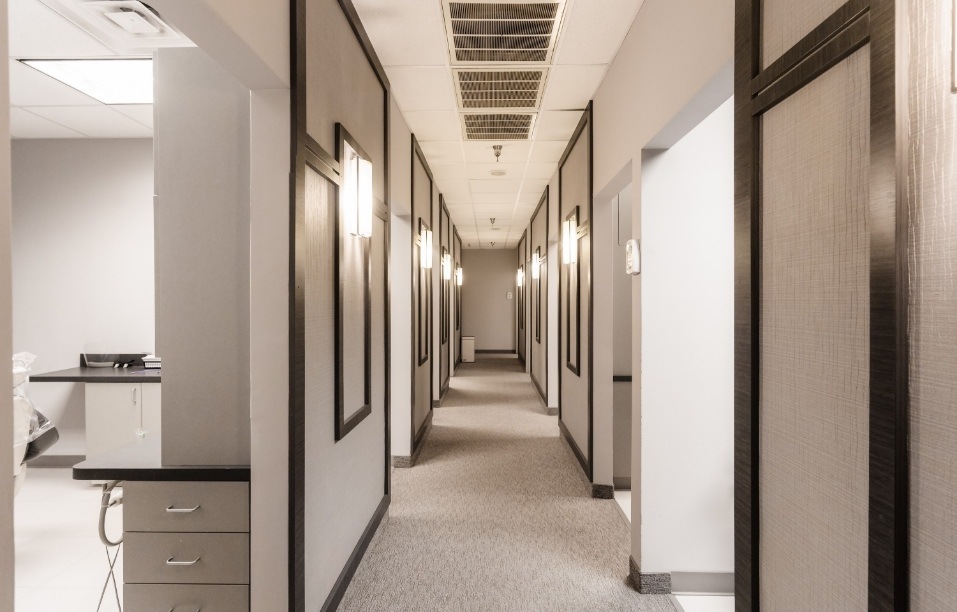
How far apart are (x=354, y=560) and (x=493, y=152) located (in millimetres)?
3843

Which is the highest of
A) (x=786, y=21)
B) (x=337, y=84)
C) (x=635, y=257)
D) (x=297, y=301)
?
(x=337, y=84)

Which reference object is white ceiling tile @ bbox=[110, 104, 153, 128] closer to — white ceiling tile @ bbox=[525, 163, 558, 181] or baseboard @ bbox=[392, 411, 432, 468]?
baseboard @ bbox=[392, 411, 432, 468]

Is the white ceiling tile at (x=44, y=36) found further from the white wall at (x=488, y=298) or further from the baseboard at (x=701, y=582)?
the white wall at (x=488, y=298)

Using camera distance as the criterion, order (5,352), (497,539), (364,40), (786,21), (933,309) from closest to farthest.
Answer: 1. (5,352)
2. (933,309)
3. (786,21)
4. (364,40)
5. (497,539)

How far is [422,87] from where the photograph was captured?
3.75 metres

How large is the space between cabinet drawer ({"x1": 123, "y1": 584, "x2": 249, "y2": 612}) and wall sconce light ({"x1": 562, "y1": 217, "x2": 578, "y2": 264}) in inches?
139

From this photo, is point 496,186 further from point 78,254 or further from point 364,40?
point 78,254

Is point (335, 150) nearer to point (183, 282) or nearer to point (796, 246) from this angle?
point (183, 282)

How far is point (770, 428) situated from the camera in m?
1.44

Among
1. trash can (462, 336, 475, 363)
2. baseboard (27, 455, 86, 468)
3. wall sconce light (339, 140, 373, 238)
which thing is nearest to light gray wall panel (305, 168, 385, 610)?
wall sconce light (339, 140, 373, 238)

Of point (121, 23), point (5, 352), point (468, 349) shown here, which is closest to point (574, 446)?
point (121, 23)

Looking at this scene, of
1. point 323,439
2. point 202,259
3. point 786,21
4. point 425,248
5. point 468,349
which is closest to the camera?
point 786,21

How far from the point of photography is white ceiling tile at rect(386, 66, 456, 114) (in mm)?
3475

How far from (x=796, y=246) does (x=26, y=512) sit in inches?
185
